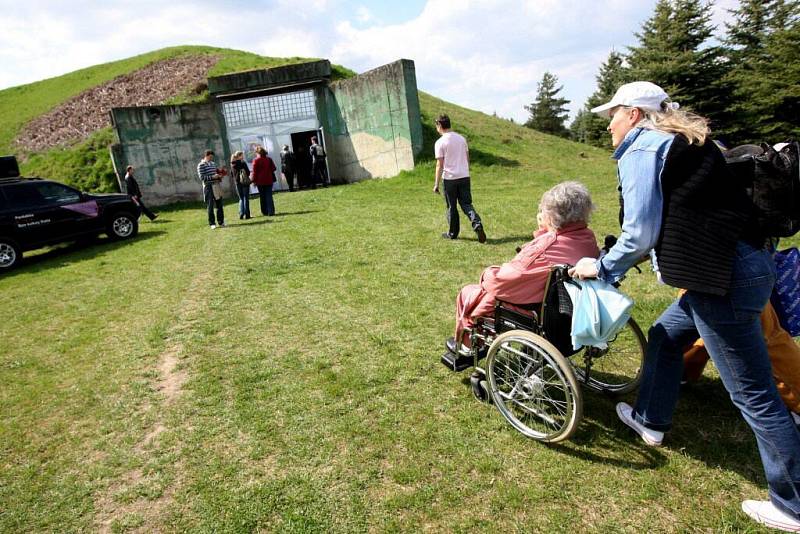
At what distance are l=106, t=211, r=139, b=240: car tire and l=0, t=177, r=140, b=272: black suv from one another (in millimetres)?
18

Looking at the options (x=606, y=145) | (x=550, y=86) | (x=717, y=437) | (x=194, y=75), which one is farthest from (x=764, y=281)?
(x=550, y=86)

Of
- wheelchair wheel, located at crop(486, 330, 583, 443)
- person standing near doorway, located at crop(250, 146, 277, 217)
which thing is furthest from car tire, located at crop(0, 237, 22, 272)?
wheelchair wheel, located at crop(486, 330, 583, 443)

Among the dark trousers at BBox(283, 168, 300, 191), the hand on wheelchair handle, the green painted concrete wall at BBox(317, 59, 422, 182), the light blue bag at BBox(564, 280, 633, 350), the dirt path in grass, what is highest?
the green painted concrete wall at BBox(317, 59, 422, 182)

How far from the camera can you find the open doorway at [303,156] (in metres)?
20.5

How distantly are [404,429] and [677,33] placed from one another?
101 feet

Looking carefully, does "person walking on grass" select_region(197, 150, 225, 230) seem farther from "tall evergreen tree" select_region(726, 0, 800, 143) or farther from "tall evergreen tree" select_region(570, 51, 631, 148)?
"tall evergreen tree" select_region(726, 0, 800, 143)

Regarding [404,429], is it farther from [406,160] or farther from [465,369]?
[406,160]

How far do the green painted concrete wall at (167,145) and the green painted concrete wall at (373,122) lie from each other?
4720 millimetres

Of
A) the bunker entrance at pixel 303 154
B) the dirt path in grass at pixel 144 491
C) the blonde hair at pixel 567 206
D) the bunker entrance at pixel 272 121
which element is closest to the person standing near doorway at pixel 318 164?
the bunker entrance at pixel 303 154

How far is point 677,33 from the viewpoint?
26.3 metres

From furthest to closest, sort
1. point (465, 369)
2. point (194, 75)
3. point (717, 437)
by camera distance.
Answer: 1. point (194, 75)
2. point (465, 369)
3. point (717, 437)

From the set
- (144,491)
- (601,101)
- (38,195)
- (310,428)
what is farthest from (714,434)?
(601,101)

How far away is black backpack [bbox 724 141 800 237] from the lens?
2.21 m

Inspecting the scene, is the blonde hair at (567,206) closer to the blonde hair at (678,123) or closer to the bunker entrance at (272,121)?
the blonde hair at (678,123)
